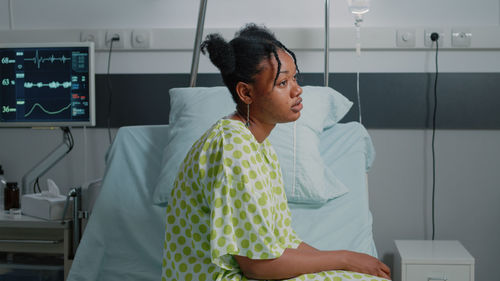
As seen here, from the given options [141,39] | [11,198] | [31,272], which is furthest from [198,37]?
[31,272]

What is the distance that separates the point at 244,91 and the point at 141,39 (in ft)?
4.35

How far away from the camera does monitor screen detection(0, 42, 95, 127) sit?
2.16 meters

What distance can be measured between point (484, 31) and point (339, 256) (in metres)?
1.48

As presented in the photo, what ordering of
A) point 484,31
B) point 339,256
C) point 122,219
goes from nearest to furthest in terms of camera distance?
1. point 339,256
2. point 122,219
3. point 484,31

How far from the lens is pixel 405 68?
7.61ft

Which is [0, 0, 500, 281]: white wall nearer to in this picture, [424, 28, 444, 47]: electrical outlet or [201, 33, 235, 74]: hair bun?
[424, 28, 444, 47]: electrical outlet

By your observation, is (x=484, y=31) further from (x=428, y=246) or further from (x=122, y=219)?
(x=122, y=219)

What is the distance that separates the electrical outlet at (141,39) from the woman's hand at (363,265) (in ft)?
4.95

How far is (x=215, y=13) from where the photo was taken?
7.88 feet

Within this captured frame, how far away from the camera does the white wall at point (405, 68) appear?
2.30m

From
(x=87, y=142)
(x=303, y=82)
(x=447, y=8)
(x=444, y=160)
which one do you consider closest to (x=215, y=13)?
(x=303, y=82)

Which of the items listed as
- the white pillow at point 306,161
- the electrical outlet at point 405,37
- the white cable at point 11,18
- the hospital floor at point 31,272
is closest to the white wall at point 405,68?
the electrical outlet at point 405,37

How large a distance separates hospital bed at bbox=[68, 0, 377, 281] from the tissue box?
0.23 m

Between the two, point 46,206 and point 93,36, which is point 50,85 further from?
point 46,206
